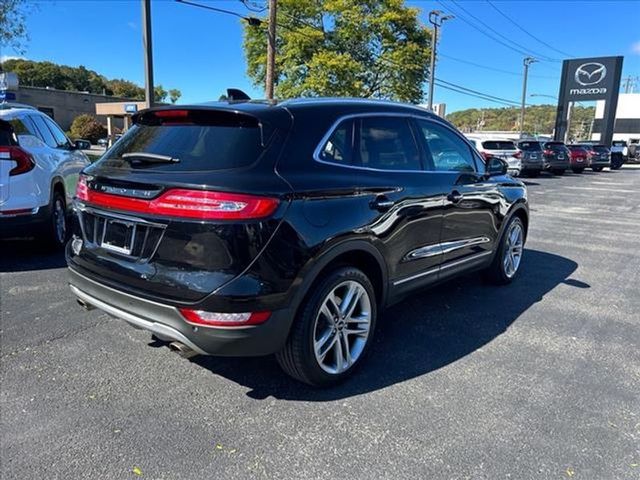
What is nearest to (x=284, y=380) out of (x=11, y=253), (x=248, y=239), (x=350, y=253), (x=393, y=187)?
(x=350, y=253)

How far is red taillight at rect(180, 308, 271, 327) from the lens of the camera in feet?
8.33

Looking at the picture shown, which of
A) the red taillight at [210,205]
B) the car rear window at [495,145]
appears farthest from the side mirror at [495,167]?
the car rear window at [495,145]

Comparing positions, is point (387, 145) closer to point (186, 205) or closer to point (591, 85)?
point (186, 205)

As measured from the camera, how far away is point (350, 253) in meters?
3.09

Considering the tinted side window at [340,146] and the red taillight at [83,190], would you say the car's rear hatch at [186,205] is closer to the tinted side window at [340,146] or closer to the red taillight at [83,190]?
the red taillight at [83,190]

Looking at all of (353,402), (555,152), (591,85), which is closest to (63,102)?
(555,152)

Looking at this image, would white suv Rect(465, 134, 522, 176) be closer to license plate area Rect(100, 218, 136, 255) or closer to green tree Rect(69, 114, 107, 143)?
license plate area Rect(100, 218, 136, 255)

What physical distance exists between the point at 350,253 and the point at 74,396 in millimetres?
1857

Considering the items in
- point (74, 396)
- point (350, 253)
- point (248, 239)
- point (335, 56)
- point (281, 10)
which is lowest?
point (74, 396)

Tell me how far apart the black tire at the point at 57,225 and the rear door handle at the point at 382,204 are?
430 centimetres

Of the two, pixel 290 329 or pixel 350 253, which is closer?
pixel 290 329

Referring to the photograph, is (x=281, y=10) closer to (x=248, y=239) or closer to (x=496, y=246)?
(x=496, y=246)

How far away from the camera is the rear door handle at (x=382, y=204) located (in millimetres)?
3209

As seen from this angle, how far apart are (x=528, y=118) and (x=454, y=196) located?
417ft
